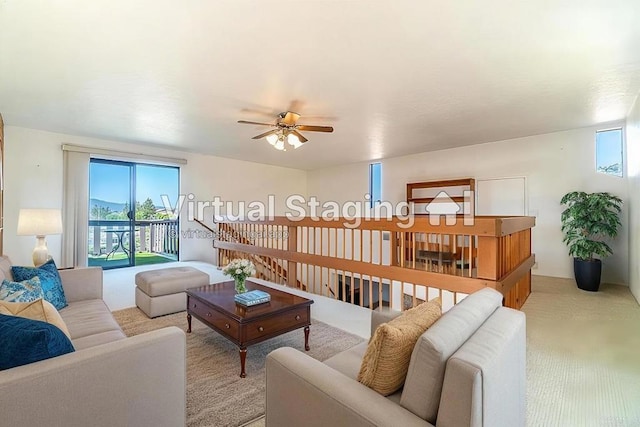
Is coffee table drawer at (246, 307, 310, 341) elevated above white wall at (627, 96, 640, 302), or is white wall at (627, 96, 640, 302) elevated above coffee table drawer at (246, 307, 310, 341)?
white wall at (627, 96, 640, 302)

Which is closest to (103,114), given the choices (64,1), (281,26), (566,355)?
(64,1)

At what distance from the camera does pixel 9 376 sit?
103 centimetres

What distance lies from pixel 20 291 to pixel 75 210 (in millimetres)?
3967

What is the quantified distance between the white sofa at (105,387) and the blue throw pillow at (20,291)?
2.57 feet

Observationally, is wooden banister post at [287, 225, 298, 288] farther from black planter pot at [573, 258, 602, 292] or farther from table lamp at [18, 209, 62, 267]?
black planter pot at [573, 258, 602, 292]

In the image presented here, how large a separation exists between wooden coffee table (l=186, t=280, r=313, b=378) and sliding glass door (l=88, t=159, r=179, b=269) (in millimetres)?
3803

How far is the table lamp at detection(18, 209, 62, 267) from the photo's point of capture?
306cm

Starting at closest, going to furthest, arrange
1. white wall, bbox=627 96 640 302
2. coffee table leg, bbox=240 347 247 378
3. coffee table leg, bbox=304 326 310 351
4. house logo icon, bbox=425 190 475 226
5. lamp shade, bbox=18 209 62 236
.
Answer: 1. coffee table leg, bbox=240 347 247 378
2. coffee table leg, bbox=304 326 310 351
3. lamp shade, bbox=18 209 62 236
4. white wall, bbox=627 96 640 302
5. house logo icon, bbox=425 190 475 226

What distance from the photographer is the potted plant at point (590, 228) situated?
13.5 feet

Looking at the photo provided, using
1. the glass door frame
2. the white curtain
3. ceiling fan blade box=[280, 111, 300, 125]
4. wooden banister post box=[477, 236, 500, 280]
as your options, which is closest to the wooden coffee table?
wooden banister post box=[477, 236, 500, 280]

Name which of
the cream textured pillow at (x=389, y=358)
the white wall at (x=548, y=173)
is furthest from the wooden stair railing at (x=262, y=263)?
the white wall at (x=548, y=173)

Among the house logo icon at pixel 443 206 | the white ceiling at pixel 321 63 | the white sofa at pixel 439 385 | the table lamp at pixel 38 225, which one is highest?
the white ceiling at pixel 321 63

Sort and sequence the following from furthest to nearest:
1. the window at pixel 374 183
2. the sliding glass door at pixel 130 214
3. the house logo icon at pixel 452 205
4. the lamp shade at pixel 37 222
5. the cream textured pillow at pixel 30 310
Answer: the window at pixel 374 183 → the house logo icon at pixel 452 205 → the sliding glass door at pixel 130 214 → the lamp shade at pixel 37 222 → the cream textured pillow at pixel 30 310

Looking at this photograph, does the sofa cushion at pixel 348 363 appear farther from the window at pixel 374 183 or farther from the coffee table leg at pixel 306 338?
the window at pixel 374 183
